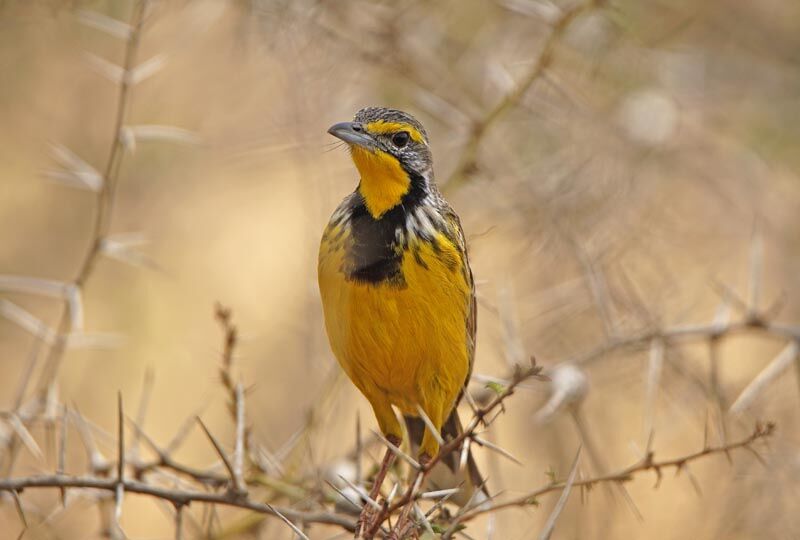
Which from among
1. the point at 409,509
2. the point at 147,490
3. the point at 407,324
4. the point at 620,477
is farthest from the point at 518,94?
the point at 147,490

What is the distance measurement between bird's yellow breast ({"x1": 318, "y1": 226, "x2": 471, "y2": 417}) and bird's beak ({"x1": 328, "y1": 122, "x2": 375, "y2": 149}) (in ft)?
1.23

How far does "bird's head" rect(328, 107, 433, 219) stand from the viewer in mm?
4121

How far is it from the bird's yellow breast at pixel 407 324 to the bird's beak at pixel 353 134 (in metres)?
0.38

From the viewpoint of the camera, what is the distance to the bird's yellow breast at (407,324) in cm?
384

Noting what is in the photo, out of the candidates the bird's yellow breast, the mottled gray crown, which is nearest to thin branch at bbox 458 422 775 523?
the bird's yellow breast

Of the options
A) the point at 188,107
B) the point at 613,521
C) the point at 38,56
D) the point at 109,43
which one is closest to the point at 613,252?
the point at 613,521

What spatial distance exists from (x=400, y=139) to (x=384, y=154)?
0.48 ft

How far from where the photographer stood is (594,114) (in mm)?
6246

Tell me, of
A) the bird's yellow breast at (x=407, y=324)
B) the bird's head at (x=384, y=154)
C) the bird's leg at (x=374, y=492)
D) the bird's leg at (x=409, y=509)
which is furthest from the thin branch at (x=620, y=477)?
the bird's head at (x=384, y=154)

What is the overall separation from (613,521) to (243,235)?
13.6 feet

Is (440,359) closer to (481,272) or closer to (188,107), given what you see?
(481,272)

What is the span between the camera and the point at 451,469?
14.7ft

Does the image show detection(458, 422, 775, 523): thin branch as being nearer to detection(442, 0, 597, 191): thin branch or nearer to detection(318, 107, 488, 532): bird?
detection(318, 107, 488, 532): bird

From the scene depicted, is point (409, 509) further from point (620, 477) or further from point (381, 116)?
point (381, 116)
